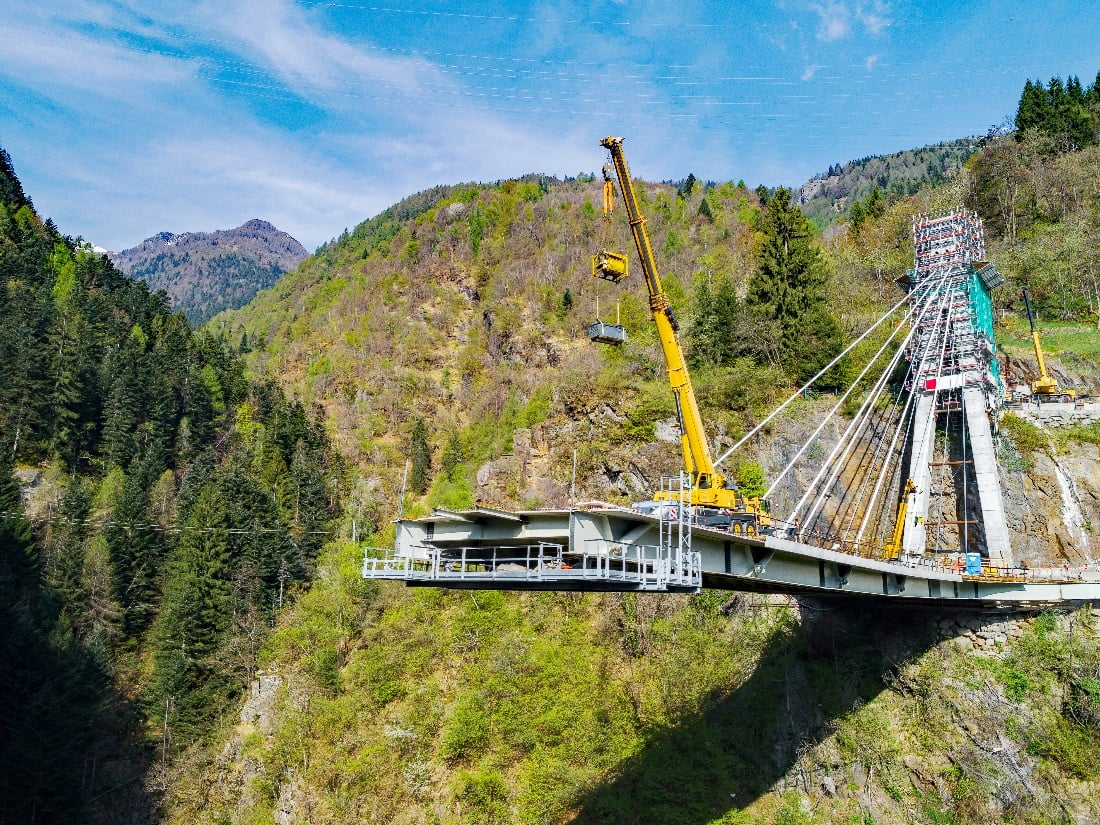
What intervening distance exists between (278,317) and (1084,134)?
13036 cm

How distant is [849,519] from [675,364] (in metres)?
17.6

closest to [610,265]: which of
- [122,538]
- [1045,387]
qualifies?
[1045,387]

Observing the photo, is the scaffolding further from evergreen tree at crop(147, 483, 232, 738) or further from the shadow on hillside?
evergreen tree at crop(147, 483, 232, 738)

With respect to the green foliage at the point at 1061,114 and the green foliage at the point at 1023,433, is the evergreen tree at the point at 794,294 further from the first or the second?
the green foliage at the point at 1061,114

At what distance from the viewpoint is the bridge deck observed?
14.9 metres

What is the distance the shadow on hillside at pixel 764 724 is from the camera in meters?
29.0

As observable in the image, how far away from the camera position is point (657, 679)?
34375 mm

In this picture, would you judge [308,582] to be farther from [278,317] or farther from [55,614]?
[278,317]

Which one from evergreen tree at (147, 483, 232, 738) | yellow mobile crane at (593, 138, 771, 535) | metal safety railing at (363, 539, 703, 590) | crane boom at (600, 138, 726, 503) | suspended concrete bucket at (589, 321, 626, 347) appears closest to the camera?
metal safety railing at (363, 539, 703, 590)

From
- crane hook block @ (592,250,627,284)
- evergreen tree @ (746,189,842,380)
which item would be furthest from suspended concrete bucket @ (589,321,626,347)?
evergreen tree @ (746,189,842,380)

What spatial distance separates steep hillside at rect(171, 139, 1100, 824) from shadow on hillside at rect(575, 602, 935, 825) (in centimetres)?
10

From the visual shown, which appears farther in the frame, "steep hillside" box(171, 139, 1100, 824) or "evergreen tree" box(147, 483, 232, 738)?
"evergreen tree" box(147, 483, 232, 738)

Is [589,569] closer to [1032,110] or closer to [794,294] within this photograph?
[794,294]

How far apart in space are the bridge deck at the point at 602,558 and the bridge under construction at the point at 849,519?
47 mm
